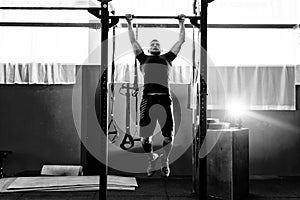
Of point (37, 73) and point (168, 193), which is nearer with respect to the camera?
point (168, 193)

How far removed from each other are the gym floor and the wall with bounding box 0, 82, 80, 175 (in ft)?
4.50

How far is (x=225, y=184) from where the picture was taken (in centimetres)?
470

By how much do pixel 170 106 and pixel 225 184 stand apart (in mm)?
1524

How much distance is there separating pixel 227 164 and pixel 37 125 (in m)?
3.44

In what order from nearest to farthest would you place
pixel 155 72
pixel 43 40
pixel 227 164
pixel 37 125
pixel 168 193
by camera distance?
1. pixel 155 72
2. pixel 227 164
3. pixel 168 193
4. pixel 43 40
5. pixel 37 125

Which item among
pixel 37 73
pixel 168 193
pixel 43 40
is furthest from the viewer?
pixel 37 73

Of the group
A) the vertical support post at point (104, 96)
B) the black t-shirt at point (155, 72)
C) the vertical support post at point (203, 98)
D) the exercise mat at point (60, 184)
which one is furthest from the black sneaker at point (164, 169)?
the exercise mat at point (60, 184)

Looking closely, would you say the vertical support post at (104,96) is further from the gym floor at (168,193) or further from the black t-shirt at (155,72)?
the gym floor at (168,193)

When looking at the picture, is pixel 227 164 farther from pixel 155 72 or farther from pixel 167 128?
pixel 155 72

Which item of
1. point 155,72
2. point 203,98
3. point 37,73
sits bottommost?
point 203,98

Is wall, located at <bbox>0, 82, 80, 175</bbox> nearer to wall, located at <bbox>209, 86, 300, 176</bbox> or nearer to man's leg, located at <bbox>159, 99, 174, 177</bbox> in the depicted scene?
man's leg, located at <bbox>159, 99, 174, 177</bbox>


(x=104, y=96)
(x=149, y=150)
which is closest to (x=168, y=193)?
(x=149, y=150)

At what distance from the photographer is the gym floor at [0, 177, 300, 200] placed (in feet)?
16.3

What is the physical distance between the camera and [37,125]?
6.45 m
